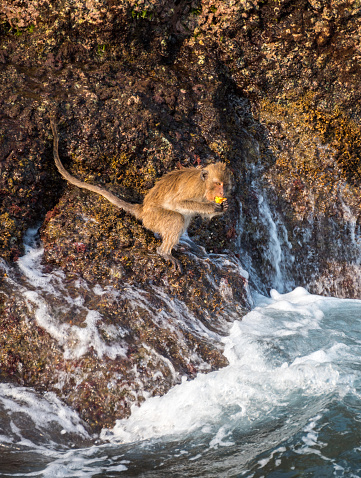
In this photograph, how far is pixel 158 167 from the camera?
6.68 m

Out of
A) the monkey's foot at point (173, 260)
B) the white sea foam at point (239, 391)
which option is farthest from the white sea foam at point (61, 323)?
the monkey's foot at point (173, 260)

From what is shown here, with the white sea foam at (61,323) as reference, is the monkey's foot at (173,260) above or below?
above

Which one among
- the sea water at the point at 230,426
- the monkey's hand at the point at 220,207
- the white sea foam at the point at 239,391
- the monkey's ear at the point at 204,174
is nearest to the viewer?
the sea water at the point at 230,426

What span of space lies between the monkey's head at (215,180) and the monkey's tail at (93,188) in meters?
0.97

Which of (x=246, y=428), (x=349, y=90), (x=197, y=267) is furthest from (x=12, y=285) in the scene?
(x=349, y=90)

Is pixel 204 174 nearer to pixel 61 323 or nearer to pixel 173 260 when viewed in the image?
pixel 173 260

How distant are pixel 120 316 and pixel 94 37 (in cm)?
461

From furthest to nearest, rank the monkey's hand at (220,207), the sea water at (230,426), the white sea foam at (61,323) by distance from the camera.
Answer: the monkey's hand at (220,207), the white sea foam at (61,323), the sea water at (230,426)

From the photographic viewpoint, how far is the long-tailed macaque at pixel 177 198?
5816 mm

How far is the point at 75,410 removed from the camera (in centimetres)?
454

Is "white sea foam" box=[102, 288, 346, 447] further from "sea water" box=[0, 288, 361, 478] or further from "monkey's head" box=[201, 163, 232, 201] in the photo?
"monkey's head" box=[201, 163, 232, 201]

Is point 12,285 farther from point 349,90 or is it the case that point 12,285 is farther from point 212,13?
point 349,90

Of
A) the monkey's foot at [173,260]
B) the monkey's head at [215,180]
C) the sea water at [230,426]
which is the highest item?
the monkey's head at [215,180]

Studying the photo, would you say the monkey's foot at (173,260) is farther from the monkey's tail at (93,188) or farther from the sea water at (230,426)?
the sea water at (230,426)
